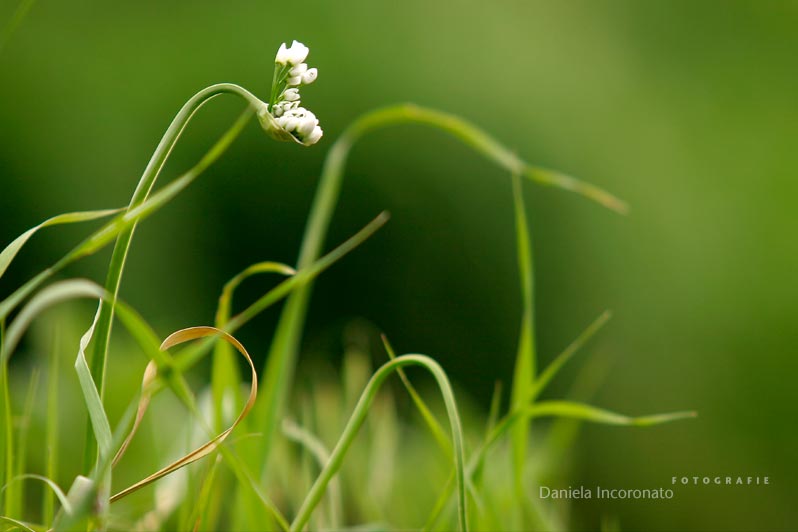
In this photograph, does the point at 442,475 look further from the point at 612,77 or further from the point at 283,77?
the point at 612,77

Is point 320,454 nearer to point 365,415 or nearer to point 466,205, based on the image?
point 365,415

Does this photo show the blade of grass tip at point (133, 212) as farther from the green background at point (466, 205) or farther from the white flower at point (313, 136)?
the green background at point (466, 205)

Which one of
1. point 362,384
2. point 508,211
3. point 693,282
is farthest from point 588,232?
point 362,384

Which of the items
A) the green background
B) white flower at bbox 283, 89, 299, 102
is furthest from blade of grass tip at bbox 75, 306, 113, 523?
the green background

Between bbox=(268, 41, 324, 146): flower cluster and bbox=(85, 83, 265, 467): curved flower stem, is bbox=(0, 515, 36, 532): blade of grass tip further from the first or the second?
bbox=(268, 41, 324, 146): flower cluster

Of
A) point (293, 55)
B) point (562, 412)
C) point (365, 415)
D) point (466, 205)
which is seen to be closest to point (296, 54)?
point (293, 55)
